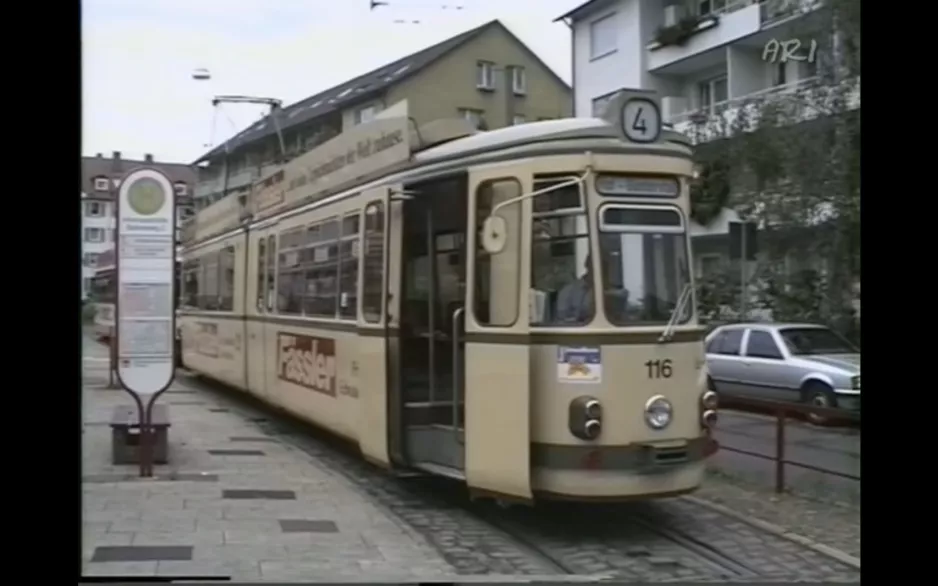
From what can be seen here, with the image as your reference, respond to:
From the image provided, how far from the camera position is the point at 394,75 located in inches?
243

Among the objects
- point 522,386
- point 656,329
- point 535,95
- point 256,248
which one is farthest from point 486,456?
point 256,248

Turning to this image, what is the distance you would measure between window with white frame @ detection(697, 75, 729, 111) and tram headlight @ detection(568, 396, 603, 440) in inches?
57.8

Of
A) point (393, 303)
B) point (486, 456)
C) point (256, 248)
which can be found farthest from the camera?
point (256, 248)

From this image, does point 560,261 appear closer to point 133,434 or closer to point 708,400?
point 708,400

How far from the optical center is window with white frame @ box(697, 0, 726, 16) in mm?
5918

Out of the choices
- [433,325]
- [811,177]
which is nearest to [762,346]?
[811,177]

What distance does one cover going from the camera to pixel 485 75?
19.9 ft

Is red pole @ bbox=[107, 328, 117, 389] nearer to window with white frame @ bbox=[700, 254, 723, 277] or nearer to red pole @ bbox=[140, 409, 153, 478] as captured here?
red pole @ bbox=[140, 409, 153, 478]

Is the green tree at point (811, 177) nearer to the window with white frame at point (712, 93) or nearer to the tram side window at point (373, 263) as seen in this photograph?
the window with white frame at point (712, 93)

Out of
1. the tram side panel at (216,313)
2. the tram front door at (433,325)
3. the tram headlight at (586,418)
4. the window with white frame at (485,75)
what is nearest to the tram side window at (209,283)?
the tram side panel at (216,313)

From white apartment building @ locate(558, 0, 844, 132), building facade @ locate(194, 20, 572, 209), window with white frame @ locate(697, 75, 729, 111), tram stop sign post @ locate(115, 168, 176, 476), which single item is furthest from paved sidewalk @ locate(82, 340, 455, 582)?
window with white frame @ locate(697, 75, 729, 111)

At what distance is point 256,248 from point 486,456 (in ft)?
7.69
